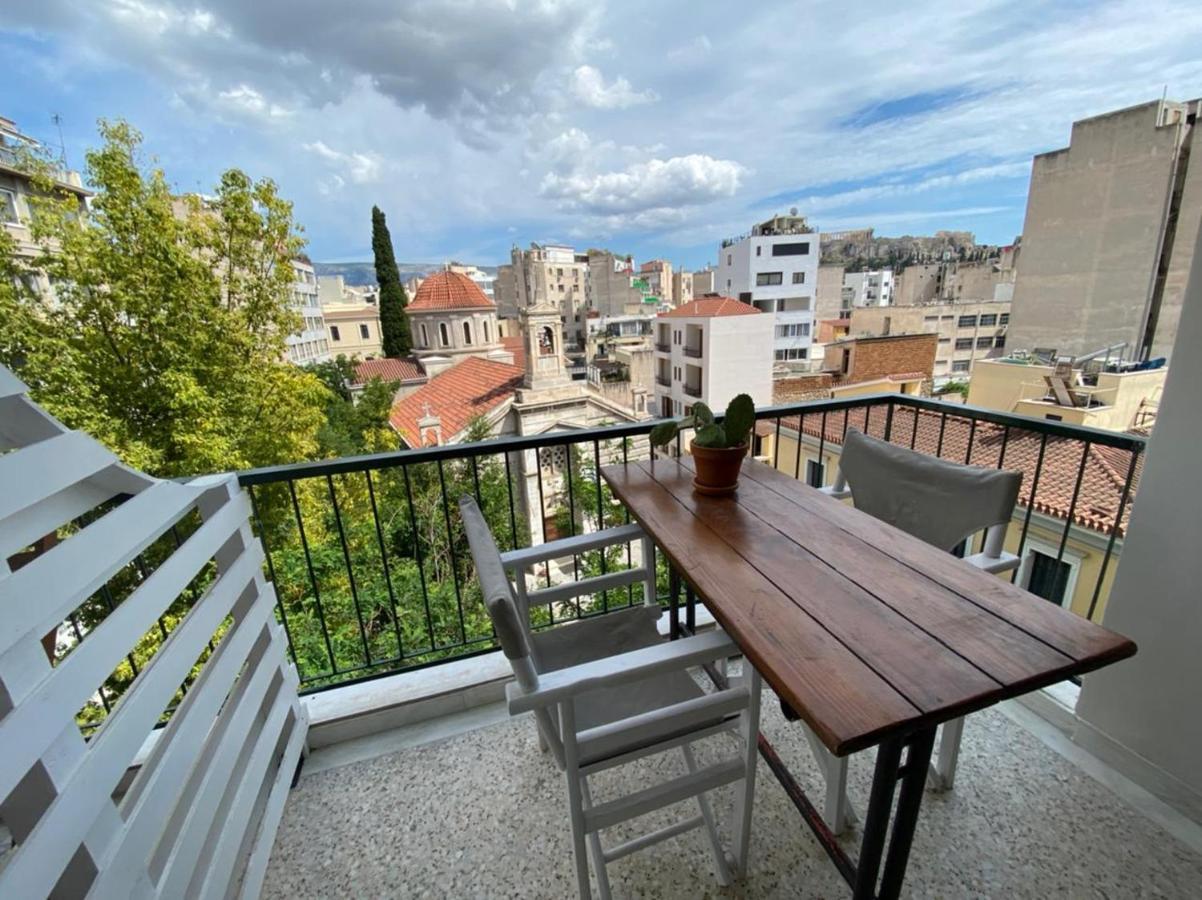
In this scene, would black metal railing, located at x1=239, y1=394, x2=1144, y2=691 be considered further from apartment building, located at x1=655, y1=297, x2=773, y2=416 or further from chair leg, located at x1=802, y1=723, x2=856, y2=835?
apartment building, located at x1=655, y1=297, x2=773, y2=416

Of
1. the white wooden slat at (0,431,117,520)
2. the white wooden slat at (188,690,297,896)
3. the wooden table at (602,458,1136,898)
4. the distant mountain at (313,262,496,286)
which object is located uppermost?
the distant mountain at (313,262,496,286)

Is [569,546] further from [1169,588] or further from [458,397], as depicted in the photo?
[458,397]

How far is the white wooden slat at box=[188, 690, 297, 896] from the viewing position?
1034 millimetres

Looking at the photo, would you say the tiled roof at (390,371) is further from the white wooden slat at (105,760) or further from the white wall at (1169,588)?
the white wall at (1169,588)

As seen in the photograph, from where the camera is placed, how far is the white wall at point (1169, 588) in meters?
1.23

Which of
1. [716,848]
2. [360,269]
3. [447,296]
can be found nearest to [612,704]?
[716,848]

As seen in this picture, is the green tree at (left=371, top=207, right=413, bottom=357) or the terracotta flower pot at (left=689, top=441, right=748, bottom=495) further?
the green tree at (left=371, top=207, right=413, bottom=357)

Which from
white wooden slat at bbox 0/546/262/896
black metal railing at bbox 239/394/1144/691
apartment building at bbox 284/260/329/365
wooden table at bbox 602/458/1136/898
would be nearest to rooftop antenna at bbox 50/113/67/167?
black metal railing at bbox 239/394/1144/691

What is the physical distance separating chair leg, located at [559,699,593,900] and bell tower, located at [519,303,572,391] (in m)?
12.3

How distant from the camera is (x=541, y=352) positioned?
523 inches

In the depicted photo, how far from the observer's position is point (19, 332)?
603cm

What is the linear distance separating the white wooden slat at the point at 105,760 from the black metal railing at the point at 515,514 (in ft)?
2.08

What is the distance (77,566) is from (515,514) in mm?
2222

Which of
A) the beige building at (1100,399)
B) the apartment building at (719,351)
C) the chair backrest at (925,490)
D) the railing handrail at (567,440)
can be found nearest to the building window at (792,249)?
the apartment building at (719,351)
